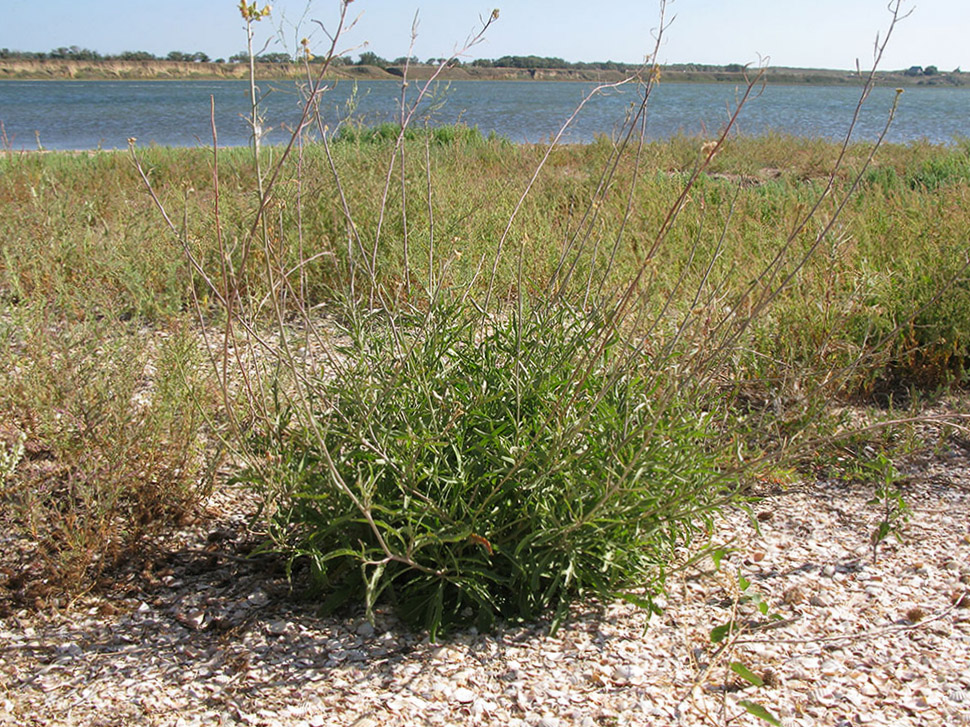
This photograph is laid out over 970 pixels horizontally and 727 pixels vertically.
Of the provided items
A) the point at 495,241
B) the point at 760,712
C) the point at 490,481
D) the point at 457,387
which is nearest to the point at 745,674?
the point at 760,712

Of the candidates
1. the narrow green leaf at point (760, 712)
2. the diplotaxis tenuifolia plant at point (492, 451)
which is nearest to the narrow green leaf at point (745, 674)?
the narrow green leaf at point (760, 712)

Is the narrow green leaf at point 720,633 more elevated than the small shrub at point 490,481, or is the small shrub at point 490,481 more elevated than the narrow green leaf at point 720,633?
the small shrub at point 490,481

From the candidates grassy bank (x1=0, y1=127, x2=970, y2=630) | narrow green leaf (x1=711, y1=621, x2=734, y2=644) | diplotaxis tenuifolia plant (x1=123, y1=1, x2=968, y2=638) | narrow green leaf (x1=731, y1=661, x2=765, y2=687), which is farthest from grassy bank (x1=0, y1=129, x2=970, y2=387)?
narrow green leaf (x1=731, y1=661, x2=765, y2=687)

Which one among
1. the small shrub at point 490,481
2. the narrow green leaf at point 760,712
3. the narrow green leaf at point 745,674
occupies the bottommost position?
the narrow green leaf at point 760,712

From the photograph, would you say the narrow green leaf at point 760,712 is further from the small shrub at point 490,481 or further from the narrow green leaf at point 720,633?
the small shrub at point 490,481

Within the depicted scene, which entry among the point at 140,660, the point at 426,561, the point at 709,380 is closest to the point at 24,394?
the point at 140,660

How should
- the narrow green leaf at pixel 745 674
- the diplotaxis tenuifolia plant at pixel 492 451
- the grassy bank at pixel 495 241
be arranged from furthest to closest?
the grassy bank at pixel 495 241, the diplotaxis tenuifolia plant at pixel 492 451, the narrow green leaf at pixel 745 674

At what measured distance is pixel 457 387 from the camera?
2232 millimetres

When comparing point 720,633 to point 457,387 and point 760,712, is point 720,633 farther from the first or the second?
point 457,387

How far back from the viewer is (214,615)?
2.10 metres

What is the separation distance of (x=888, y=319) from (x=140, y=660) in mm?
3463

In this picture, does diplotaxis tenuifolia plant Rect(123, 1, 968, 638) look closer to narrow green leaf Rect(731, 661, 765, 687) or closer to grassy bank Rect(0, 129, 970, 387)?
narrow green leaf Rect(731, 661, 765, 687)

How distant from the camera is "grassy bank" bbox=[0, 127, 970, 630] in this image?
1979mm

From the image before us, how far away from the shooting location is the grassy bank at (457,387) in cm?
198
